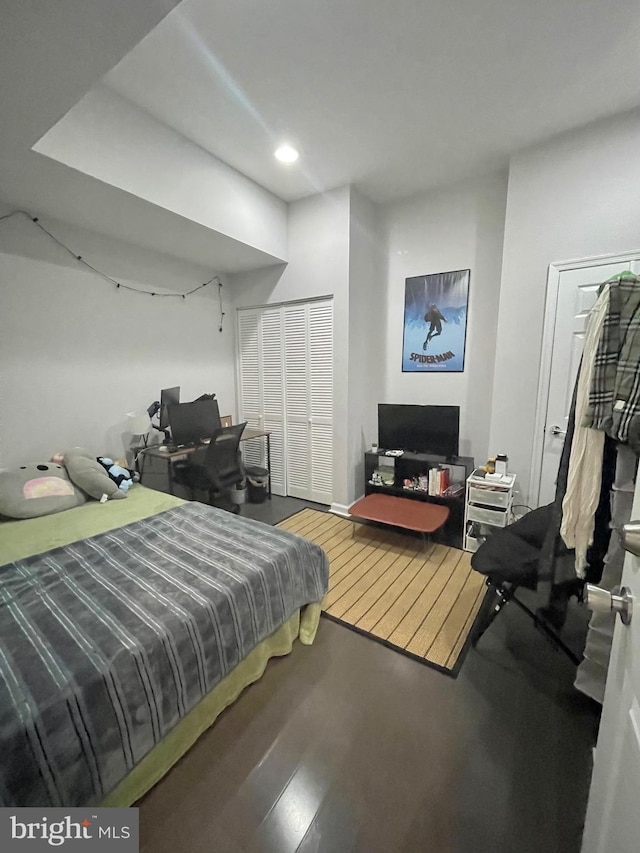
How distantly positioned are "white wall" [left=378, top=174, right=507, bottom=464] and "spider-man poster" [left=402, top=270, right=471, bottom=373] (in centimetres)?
6

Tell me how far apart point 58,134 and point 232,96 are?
991 mm

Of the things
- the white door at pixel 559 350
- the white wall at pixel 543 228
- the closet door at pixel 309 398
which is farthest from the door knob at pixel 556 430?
the closet door at pixel 309 398

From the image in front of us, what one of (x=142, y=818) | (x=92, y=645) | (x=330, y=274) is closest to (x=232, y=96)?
(x=330, y=274)

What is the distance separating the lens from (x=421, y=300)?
332cm

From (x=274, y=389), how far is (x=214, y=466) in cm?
124

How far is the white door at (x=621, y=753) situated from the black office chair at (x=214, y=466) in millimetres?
2651

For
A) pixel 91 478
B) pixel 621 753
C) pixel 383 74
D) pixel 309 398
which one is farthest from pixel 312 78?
pixel 621 753

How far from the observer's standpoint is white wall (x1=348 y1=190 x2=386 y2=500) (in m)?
3.18

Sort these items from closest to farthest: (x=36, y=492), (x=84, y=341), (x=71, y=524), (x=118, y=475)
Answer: (x=71, y=524), (x=36, y=492), (x=118, y=475), (x=84, y=341)

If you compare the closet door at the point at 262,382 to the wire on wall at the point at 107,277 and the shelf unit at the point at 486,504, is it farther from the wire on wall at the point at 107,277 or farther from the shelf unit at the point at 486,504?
the shelf unit at the point at 486,504

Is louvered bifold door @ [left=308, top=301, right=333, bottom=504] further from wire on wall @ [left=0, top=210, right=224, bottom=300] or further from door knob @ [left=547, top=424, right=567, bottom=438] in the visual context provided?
door knob @ [left=547, top=424, right=567, bottom=438]

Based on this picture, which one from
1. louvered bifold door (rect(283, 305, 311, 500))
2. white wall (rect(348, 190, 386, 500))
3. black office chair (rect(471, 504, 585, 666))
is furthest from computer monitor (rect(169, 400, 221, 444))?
black office chair (rect(471, 504, 585, 666))

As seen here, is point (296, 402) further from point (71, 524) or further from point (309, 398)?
point (71, 524)

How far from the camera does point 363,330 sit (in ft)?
11.2
